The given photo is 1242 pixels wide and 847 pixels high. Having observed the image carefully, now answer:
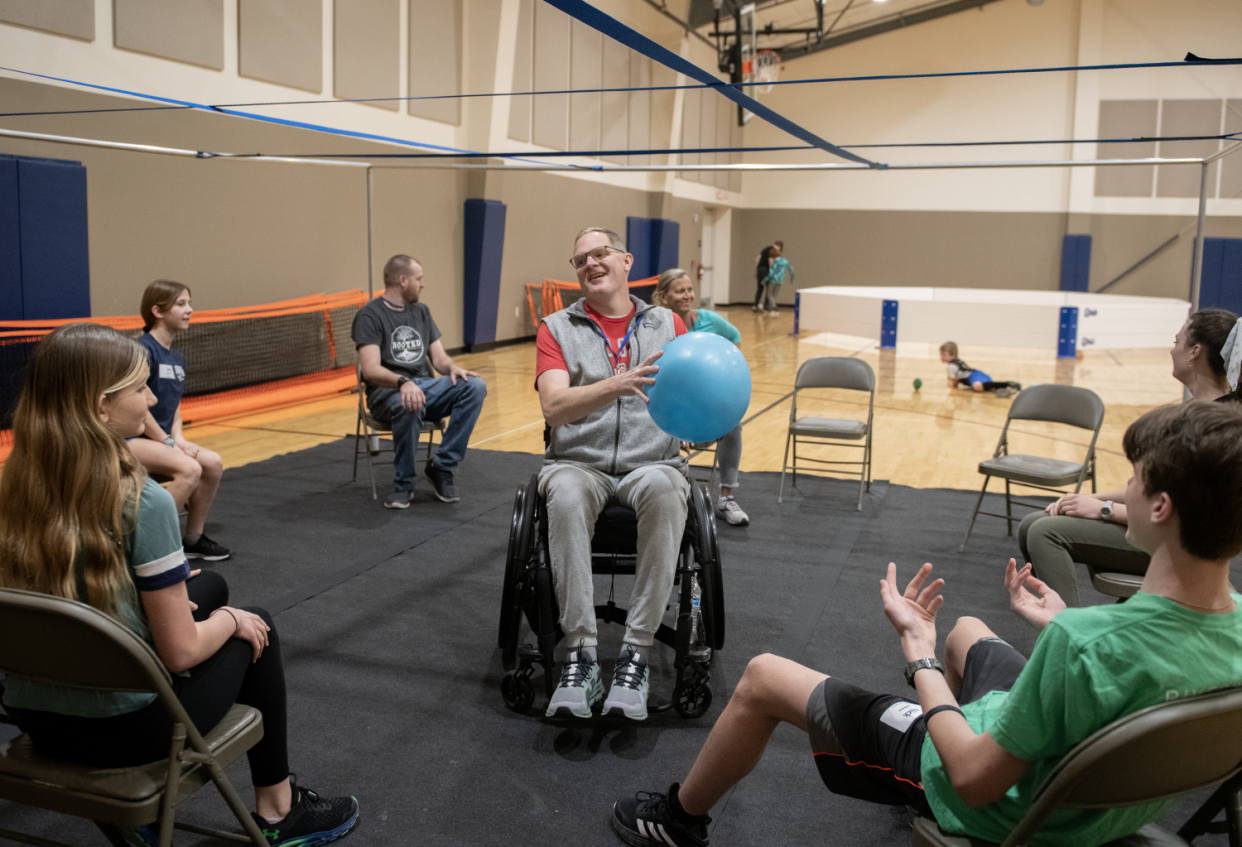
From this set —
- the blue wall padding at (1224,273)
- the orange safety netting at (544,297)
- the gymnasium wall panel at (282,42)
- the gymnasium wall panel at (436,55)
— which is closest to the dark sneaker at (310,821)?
the gymnasium wall panel at (282,42)

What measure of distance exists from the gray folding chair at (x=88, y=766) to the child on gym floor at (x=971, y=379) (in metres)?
7.50

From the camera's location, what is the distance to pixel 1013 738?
1116 mm

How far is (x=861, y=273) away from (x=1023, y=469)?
1419 cm

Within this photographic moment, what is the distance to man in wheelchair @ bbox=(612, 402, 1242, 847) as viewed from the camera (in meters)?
1.06

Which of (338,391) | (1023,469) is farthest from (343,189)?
(1023,469)

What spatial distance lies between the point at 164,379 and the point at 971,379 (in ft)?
22.5

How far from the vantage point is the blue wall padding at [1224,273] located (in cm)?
1305

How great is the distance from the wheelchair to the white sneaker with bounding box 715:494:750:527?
1.63 metres

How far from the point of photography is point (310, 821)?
5.87ft

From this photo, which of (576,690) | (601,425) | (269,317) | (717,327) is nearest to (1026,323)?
(717,327)

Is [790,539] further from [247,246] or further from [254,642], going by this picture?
[247,246]

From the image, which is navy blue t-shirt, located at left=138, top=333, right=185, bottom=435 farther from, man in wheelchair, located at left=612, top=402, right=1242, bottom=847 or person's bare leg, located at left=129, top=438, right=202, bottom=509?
man in wheelchair, located at left=612, top=402, right=1242, bottom=847

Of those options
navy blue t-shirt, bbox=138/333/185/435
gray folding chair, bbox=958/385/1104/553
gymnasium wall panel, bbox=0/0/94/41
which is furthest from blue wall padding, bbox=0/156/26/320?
gray folding chair, bbox=958/385/1104/553

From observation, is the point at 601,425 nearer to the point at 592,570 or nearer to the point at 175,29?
the point at 592,570
